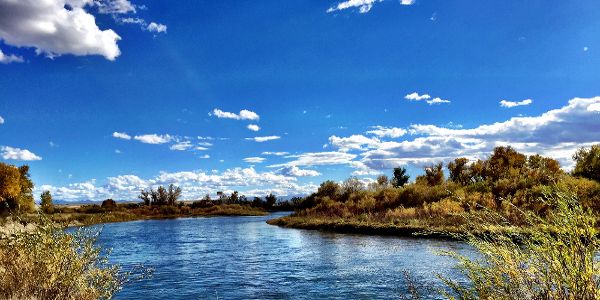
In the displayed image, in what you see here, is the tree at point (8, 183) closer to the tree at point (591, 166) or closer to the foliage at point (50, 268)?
the foliage at point (50, 268)

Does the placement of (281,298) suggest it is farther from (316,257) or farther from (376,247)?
(376,247)

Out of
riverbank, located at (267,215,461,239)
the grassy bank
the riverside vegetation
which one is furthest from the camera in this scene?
the grassy bank

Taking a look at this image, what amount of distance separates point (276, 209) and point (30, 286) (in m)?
119

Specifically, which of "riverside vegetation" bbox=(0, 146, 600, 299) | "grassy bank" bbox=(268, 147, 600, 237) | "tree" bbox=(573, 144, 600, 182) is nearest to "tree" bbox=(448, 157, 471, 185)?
"grassy bank" bbox=(268, 147, 600, 237)

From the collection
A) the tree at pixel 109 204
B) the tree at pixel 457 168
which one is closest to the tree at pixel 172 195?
the tree at pixel 109 204

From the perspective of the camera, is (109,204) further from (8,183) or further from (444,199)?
(444,199)

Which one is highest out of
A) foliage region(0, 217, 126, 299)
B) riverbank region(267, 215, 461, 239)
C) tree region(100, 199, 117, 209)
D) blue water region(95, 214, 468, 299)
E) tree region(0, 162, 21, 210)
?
tree region(0, 162, 21, 210)

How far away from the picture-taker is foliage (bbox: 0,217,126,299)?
10398 mm

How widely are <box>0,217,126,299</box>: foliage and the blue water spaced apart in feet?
15.8

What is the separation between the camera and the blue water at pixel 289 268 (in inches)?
648

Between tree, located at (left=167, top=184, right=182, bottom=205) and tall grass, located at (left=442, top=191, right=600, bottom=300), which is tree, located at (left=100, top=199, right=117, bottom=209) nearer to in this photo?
tree, located at (left=167, top=184, right=182, bottom=205)

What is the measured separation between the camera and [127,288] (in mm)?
17406

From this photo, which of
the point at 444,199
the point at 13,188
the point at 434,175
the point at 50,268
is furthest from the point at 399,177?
the point at 50,268

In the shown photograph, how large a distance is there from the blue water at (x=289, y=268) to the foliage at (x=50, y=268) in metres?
4.81
